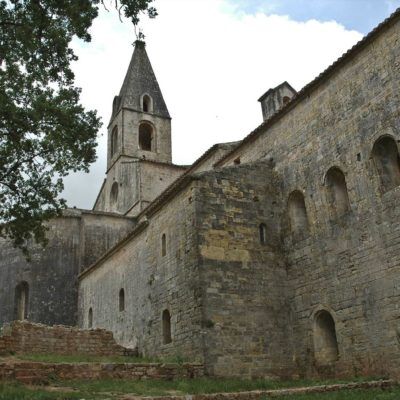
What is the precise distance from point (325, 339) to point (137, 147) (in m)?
22.3

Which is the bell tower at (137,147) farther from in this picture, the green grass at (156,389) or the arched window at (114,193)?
the green grass at (156,389)

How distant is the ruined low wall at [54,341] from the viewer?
15.0 meters

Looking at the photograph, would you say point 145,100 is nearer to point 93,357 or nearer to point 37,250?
point 37,250

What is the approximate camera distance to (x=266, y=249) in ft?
46.4

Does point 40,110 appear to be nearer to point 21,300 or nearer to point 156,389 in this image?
point 156,389

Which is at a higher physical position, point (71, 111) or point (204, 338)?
point (71, 111)

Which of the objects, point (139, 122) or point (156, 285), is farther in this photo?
point (139, 122)

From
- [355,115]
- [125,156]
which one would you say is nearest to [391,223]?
[355,115]

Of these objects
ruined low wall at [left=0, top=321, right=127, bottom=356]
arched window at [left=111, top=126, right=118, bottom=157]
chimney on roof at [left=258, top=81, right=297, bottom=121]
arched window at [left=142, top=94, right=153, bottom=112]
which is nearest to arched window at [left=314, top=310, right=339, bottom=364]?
ruined low wall at [left=0, top=321, right=127, bottom=356]

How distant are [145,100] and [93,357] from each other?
2347 centimetres

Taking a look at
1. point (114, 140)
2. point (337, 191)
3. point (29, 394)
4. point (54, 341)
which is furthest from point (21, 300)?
point (337, 191)

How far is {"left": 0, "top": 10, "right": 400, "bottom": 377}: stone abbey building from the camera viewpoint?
37.4 ft

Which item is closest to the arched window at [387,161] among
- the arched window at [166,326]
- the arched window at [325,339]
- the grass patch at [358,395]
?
the arched window at [325,339]

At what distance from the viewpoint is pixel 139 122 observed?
33281 mm
